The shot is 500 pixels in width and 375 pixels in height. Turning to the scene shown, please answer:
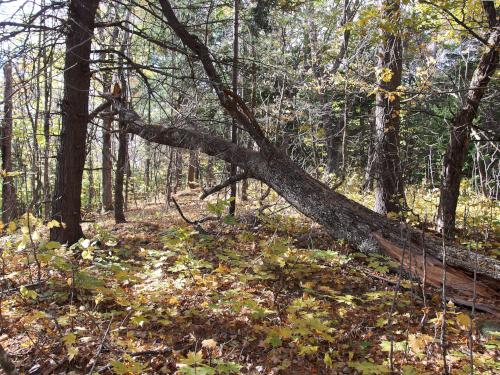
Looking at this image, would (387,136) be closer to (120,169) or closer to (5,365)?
(120,169)

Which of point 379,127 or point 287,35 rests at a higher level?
point 287,35

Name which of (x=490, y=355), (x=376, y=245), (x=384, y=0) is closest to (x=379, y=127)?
(x=384, y=0)

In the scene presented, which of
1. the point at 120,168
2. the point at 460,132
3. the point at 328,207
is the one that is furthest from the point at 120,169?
the point at 460,132

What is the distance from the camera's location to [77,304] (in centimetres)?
436

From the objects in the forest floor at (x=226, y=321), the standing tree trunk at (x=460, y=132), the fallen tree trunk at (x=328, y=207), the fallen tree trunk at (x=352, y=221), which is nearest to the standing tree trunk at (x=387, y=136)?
the standing tree trunk at (x=460, y=132)

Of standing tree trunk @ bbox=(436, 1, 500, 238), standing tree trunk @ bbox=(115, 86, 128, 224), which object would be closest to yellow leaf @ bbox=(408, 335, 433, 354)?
standing tree trunk @ bbox=(436, 1, 500, 238)

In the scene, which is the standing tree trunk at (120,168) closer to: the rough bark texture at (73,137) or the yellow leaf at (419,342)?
the rough bark texture at (73,137)

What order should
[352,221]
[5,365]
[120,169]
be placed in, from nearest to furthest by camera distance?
[5,365], [352,221], [120,169]

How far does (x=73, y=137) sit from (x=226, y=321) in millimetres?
3929

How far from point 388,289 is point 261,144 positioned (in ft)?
9.78

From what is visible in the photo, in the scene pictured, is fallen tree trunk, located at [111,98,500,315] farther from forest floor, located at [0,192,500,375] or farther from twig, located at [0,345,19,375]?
twig, located at [0,345,19,375]

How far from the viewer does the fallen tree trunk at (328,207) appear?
4586mm

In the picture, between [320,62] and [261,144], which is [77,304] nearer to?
[261,144]

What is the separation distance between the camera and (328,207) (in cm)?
566
